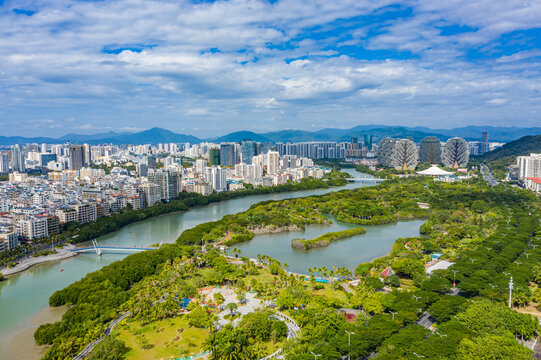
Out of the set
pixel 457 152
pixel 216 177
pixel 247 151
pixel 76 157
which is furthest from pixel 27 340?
pixel 457 152

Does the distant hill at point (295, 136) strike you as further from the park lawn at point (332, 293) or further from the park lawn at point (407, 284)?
the park lawn at point (332, 293)

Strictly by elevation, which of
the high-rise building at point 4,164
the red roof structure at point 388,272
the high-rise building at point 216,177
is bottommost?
the red roof structure at point 388,272

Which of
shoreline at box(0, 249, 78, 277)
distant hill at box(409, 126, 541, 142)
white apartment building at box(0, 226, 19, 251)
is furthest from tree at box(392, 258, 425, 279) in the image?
distant hill at box(409, 126, 541, 142)

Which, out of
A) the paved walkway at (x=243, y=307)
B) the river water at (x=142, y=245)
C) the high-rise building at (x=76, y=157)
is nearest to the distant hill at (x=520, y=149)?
the river water at (x=142, y=245)

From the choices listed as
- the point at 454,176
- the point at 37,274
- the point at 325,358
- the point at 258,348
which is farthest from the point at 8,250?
the point at 454,176

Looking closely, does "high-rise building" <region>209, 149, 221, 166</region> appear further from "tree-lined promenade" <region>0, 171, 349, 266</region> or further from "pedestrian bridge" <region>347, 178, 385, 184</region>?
"pedestrian bridge" <region>347, 178, 385, 184</region>

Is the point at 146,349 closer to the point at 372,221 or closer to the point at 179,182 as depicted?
the point at 372,221
